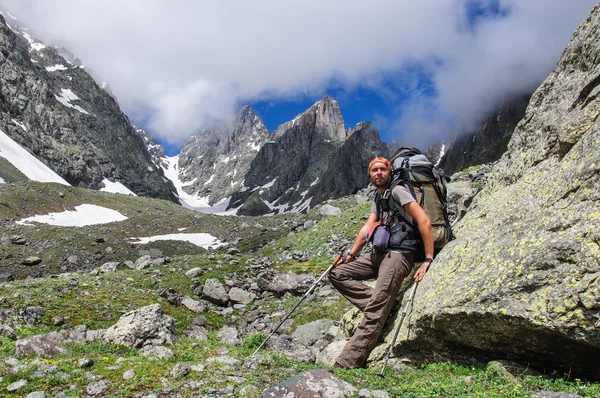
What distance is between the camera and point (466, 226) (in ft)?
26.0

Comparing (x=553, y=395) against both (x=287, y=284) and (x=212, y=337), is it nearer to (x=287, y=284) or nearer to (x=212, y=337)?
(x=212, y=337)

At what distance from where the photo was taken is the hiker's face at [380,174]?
8250 mm

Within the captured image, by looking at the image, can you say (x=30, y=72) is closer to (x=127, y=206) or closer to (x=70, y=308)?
(x=127, y=206)

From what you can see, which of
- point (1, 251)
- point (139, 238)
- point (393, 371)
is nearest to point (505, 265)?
point (393, 371)

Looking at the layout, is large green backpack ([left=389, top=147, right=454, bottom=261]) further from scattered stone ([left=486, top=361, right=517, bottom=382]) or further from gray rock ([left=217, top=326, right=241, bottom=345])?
gray rock ([left=217, top=326, right=241, bottom=345])

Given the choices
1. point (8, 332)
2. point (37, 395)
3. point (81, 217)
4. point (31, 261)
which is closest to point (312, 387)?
point (37, 395)

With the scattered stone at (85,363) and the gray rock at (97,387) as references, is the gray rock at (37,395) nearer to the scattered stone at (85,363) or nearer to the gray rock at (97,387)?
the gray rock at (97,387)

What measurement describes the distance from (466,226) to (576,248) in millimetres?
3060

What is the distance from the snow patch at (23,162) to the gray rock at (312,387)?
345 feet

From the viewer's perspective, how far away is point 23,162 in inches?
3622

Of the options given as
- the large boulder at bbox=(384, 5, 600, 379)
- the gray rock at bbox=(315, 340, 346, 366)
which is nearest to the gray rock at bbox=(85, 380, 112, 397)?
the gray rock at bbox=(315, 340, 346, 366)

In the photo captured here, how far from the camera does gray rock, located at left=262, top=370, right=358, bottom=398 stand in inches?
193

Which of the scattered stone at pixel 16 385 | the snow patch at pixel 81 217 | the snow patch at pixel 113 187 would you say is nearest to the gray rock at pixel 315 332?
the scattered stone at pixel 16 385

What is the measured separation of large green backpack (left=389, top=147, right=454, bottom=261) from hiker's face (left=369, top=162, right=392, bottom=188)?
0.16 metres
